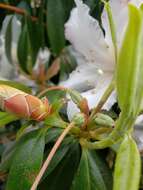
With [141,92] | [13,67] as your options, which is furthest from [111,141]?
[13,67]

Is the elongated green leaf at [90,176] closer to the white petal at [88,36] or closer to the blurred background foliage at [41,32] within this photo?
the white petal at [88,36]

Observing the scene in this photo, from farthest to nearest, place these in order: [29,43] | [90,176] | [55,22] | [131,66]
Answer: [29,43], [55,22], [90,176], [131,66]

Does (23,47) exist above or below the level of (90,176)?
above

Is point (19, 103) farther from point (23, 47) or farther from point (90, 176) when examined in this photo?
point (23, 47)

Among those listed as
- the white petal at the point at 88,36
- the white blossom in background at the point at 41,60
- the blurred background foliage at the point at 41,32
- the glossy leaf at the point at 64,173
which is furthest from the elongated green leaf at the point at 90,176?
the white blossom in background at the point at 41,60

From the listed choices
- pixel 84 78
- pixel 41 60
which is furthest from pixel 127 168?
pixel 41 60

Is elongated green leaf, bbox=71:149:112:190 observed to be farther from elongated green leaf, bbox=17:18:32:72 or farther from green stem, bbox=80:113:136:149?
elongated green leaf, bbox=17:18:32:72
